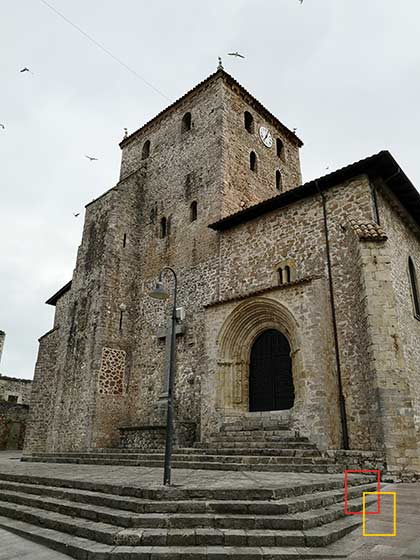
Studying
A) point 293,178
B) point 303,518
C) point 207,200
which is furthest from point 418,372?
point 293,178

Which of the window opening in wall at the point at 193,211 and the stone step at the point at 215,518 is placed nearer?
the stone step at the point at 215,518

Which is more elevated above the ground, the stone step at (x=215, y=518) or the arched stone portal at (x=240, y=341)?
the arched stone portal at (x=240, y=341)

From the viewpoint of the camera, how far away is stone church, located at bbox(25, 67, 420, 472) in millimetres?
9602

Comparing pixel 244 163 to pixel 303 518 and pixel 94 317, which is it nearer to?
pixel 94 317

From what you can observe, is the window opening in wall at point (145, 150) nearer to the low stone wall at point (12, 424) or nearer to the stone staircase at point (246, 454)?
the stone staircase at point (246, 454)

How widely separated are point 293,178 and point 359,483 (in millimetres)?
15506

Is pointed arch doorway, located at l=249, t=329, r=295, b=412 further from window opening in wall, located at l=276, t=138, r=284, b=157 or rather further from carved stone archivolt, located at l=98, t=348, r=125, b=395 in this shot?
window opening in wall, located at l=276, t=138, r=284, b=157

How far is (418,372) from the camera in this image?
1078 centimetres

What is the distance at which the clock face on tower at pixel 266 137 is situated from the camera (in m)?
18.9

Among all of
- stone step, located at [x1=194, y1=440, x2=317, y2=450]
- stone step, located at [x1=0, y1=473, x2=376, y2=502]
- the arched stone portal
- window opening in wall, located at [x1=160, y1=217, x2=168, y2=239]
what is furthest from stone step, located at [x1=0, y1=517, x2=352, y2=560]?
window opening in wall, located at [x1=160, y1=217, x2=168, y2=239]

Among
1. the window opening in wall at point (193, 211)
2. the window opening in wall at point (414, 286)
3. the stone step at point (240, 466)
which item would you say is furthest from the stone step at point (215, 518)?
the window opening in wall at point (193, 211)

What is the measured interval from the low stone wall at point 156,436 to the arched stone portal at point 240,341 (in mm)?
1383

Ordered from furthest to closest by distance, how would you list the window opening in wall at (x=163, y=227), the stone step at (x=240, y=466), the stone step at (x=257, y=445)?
the window opening in wall at (x=163, y=227), the stone step at (x=257, y=445), the stone step at (x=240, y=466)

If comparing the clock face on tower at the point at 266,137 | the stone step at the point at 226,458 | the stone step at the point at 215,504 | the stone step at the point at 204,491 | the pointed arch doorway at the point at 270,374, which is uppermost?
the clock face on tower at the point at 266,137
